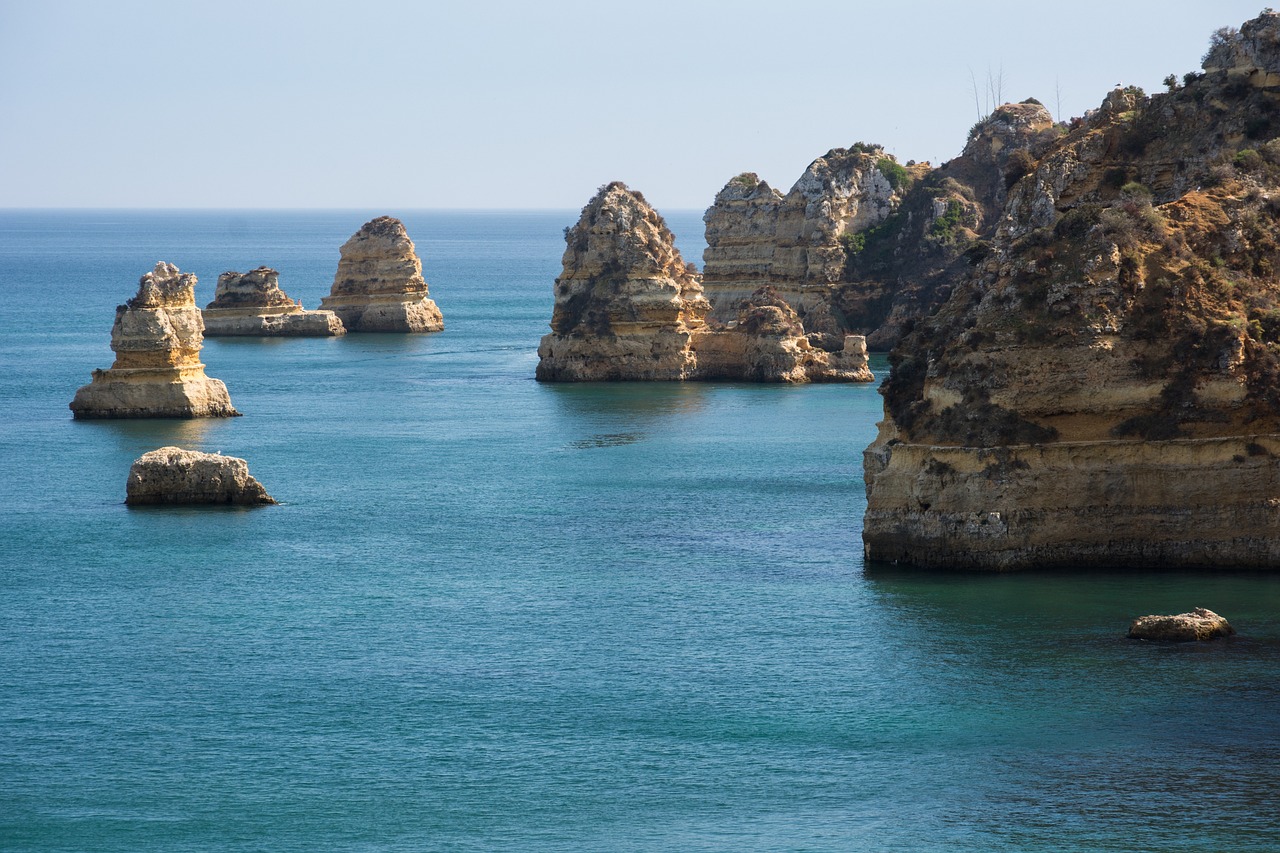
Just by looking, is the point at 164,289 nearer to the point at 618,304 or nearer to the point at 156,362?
the point at 156,362

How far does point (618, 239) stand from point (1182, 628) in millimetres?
71869

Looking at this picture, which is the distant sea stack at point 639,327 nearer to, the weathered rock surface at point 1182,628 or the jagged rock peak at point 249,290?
the jagged rock peak at point 249,290

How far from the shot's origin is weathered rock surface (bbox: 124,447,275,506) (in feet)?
211

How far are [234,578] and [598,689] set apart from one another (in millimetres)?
16495

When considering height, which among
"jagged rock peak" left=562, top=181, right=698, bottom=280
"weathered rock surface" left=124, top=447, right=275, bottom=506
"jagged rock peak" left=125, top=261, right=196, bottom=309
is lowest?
"weathered rock surface" left=124, top=447, right=275, bottom=506

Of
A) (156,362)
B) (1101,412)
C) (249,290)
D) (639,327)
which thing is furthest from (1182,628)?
(249,290)

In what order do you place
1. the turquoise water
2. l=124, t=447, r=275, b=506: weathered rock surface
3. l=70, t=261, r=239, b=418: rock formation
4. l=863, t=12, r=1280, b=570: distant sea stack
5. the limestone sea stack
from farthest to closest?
the limestone sea stack
l=70, t=261, r=239, b=418: rock formation
l=124, t=447, r=275, b=506: weathered rock surface
l=863, t=12, r=1280, b=570: distant sea stack
the turquoise water

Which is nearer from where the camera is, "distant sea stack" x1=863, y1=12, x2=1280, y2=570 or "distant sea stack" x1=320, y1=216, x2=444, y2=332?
"distant sea stack" x1=863, y1=12, x2=1280, y2=570

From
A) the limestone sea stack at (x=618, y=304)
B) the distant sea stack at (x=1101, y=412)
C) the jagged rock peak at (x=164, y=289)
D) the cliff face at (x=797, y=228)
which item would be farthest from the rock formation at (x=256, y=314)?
the distant sea stack at (x=1101, y=412)

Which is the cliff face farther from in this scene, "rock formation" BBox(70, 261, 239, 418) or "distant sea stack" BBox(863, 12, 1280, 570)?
"distant sea stack" BBox(863, 12, 1280, 570)

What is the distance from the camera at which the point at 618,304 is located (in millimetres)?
110938

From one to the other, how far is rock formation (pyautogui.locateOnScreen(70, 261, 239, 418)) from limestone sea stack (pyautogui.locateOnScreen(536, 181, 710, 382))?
91.9 feet

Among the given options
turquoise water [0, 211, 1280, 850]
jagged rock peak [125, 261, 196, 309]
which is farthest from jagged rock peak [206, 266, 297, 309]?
turquoise water [0, 211, 1280, 850]

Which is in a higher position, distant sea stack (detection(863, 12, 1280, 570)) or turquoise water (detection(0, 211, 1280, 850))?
distant sea stack (detection(863, 12, 1280, 570))
